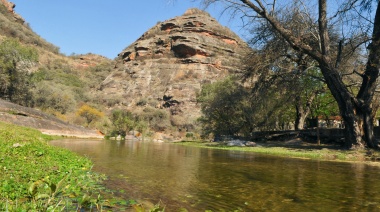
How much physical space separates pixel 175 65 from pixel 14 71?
166 ft

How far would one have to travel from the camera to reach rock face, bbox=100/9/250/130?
266ft

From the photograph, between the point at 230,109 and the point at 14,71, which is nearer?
the point at 230,109

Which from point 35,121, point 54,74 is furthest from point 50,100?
point 54,74

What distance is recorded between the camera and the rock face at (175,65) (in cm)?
8094

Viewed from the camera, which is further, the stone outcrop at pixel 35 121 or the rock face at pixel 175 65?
the rock face at pixel 175 65

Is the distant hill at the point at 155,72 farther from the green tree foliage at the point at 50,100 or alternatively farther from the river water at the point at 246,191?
the river water at the point at 246,191

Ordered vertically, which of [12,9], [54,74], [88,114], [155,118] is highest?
[12,9]

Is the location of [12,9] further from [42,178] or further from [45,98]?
[42,178]

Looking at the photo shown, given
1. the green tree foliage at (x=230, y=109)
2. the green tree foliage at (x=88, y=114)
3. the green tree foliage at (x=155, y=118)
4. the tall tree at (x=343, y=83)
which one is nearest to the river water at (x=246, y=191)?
the tall tree at (x=343, y=83)

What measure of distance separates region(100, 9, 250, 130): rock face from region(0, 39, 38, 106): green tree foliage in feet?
114

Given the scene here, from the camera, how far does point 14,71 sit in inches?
1729

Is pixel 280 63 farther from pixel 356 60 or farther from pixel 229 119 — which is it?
pixel 229 119

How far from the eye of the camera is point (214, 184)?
7.23 metres

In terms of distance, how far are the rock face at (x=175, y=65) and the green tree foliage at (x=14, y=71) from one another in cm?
3464
